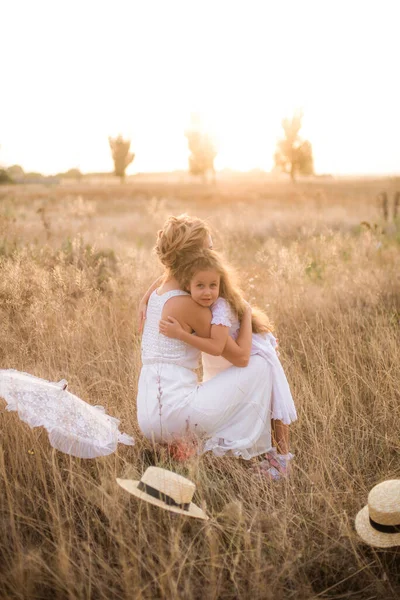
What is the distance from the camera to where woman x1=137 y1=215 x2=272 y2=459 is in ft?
9.22

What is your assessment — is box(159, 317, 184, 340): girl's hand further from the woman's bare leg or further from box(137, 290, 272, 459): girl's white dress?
the woman's bare leg

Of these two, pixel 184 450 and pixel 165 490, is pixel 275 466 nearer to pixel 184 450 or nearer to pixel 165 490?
pixel 184 450

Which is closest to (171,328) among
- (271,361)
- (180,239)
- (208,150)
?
(180,239)

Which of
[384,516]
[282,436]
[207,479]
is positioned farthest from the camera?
[282,436]

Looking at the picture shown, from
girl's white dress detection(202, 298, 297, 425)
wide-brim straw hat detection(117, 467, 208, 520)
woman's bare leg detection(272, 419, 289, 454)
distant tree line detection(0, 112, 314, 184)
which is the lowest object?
woman's bare leg detection(272, 419, 289, 454)

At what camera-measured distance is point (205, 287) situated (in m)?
2.79

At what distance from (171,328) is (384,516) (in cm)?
131

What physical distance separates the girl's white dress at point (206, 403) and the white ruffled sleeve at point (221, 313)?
205 millimetres

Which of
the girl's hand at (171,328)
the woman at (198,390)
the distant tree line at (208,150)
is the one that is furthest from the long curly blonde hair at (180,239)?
the distant tree line at (208,150)

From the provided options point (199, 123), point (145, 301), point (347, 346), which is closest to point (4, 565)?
point (145, 301)

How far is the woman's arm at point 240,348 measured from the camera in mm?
2791

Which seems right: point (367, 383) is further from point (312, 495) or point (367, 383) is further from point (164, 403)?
point (164, 403)

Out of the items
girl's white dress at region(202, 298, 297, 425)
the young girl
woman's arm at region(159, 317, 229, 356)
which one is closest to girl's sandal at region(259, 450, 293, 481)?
the young girl

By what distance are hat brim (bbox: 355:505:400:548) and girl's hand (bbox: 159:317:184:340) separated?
4.01ft
